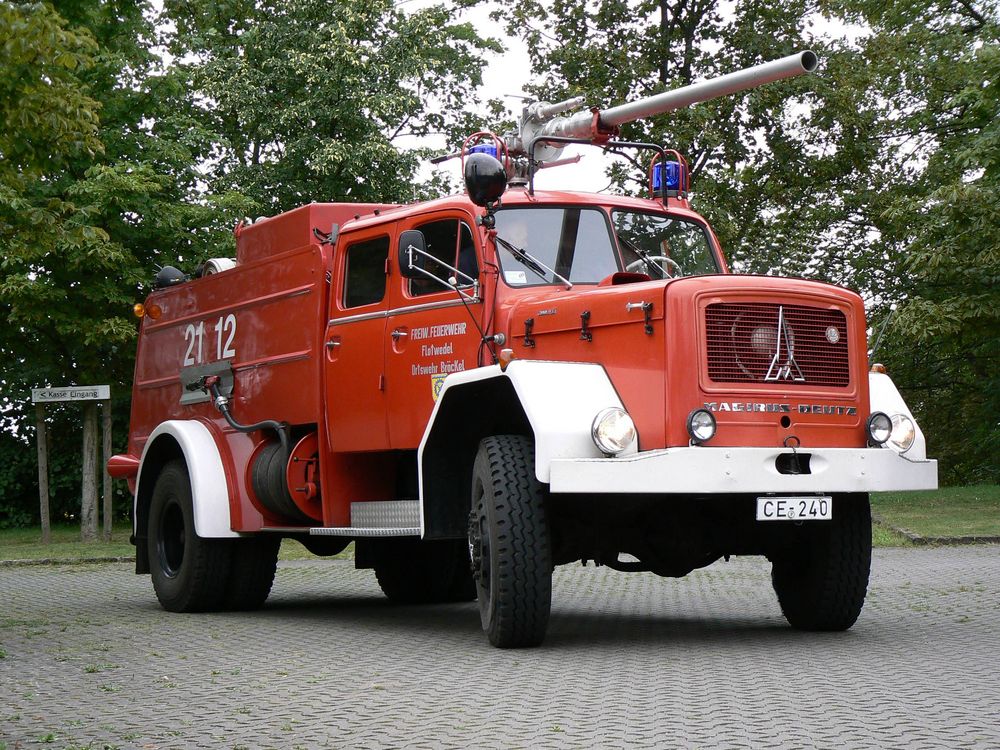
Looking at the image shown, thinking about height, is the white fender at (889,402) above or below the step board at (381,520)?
above

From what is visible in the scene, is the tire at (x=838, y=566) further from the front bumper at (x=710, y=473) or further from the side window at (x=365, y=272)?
the side window at (x=365, y=272)

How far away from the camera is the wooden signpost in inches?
882

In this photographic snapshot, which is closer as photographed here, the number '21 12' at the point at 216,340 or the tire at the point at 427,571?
the number '21 12' at the point at 216,340

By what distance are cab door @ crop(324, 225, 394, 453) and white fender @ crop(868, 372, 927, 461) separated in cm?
320

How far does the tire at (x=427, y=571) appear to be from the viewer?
13180 millimetres

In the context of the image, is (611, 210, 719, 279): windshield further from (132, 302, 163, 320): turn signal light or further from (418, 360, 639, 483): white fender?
(132, 302, 163, 320): turn signal light

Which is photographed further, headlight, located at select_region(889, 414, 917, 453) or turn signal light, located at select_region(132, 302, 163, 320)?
turn signal light, located at select_region(132, 302, 163, 320)

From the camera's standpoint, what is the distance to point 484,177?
9180 mm

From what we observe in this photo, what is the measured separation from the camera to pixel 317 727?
21.4ft

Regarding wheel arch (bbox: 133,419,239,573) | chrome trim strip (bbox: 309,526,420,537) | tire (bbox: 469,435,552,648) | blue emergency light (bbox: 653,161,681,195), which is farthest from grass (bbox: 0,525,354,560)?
tire (bbox: 469,435,552,648)

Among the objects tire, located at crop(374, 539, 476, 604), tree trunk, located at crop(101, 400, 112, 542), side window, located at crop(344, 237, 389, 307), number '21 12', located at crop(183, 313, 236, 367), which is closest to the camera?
side window, located at crop(344, 237, 389, 307)

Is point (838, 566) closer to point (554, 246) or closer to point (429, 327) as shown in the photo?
point (554, 246)

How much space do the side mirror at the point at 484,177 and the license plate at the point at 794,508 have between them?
2.36 meters

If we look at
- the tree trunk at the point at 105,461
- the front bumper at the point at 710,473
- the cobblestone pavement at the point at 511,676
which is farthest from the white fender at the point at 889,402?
the tree trunk at the point at 105,461
